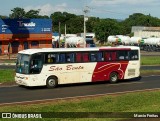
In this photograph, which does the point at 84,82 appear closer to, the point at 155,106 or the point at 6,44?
the point at 155,106


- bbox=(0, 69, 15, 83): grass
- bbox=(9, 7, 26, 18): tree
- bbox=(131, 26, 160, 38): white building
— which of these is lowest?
bbox=(0, 69, 15, 83): grass

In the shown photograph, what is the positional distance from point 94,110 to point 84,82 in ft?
35.4

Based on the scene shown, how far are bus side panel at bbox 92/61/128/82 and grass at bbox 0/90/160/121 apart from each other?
7272mm

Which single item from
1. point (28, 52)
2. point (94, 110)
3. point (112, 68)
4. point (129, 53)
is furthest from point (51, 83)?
point (94, 110)

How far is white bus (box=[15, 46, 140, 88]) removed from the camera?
81.4 feet

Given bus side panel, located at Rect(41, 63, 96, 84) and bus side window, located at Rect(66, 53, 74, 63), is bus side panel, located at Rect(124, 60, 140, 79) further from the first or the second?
bus side window, located at Rect(66, 53, 74, 63)

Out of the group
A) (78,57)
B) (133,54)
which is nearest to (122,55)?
(133,54)

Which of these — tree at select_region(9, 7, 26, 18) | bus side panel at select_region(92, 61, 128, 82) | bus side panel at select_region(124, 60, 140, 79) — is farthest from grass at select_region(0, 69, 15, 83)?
tree at select_region(9, 7, 26, 18)

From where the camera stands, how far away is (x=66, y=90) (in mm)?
24250

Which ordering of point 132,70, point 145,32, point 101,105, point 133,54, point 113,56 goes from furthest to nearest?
point 145,32 → point 133,54 → point 132,70 → point 113,56 → point 101,105

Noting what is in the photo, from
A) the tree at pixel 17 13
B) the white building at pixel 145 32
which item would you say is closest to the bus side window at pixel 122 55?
the white building at pixel 145 32

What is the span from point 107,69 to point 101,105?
1050cm

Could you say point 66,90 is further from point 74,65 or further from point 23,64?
point 23,64

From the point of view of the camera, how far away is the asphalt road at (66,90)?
21000 mm
